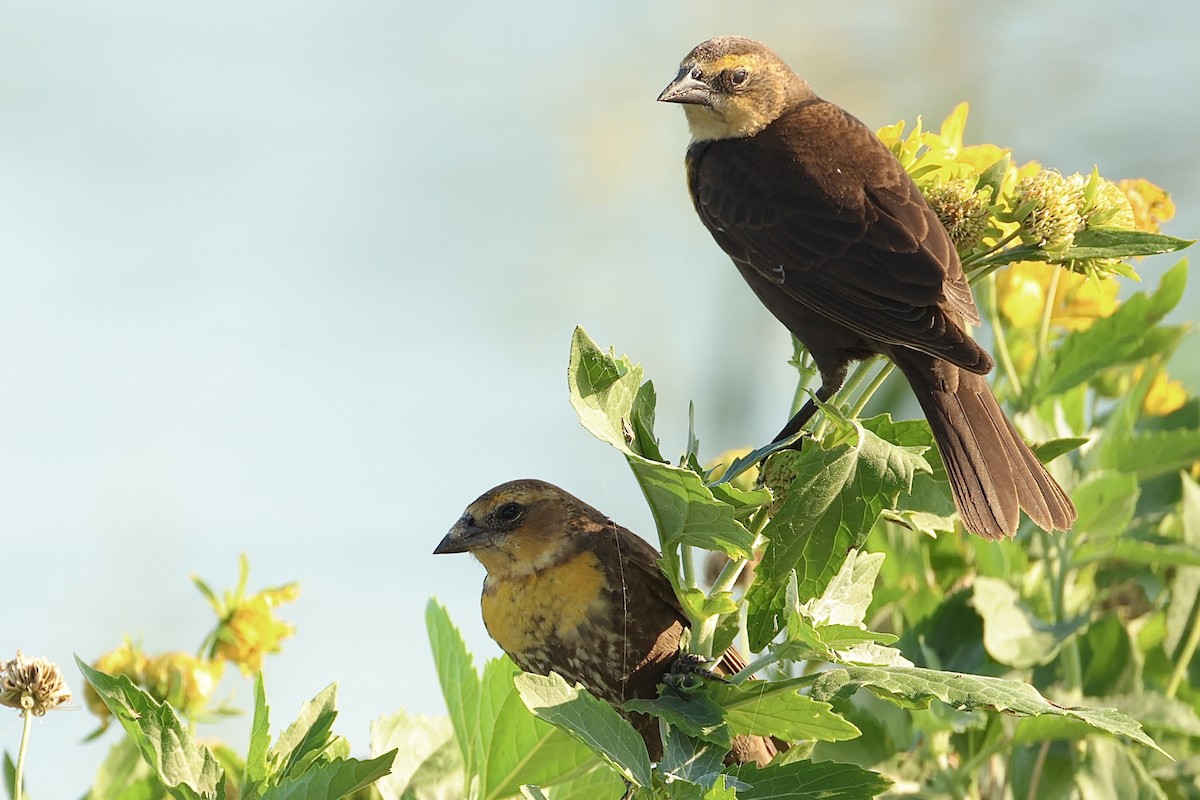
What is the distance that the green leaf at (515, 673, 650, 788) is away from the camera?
4.89 ft

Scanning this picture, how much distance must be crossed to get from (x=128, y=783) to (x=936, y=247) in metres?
1.52

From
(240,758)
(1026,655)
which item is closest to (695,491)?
(1026,655)

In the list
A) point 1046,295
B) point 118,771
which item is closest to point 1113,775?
point 1046,295

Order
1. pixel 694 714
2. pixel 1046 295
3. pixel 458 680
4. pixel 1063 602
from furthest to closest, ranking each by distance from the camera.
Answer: pixel 1046 295, pixel 1063 602, pixel 458 680, pixel 694 714

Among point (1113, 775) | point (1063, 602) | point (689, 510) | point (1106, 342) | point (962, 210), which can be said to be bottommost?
point (1113, 775)

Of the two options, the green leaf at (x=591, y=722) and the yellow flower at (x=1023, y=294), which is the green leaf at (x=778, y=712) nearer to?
the green leaf at (x=591, y=722)

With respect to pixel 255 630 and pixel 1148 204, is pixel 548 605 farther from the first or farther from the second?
pixel 1148 204

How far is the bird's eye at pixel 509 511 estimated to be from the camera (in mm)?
2406

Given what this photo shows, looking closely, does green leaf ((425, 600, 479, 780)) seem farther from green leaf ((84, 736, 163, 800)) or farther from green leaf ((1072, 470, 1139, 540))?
green leaf ((1072, 470, 1139, 540))

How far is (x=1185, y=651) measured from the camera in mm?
2506

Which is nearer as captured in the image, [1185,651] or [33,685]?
[33,685]

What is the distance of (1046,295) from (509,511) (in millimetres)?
1086

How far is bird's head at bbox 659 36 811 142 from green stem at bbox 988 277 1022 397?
55 cm

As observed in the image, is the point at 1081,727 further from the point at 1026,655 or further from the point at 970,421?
the point at 970,421
